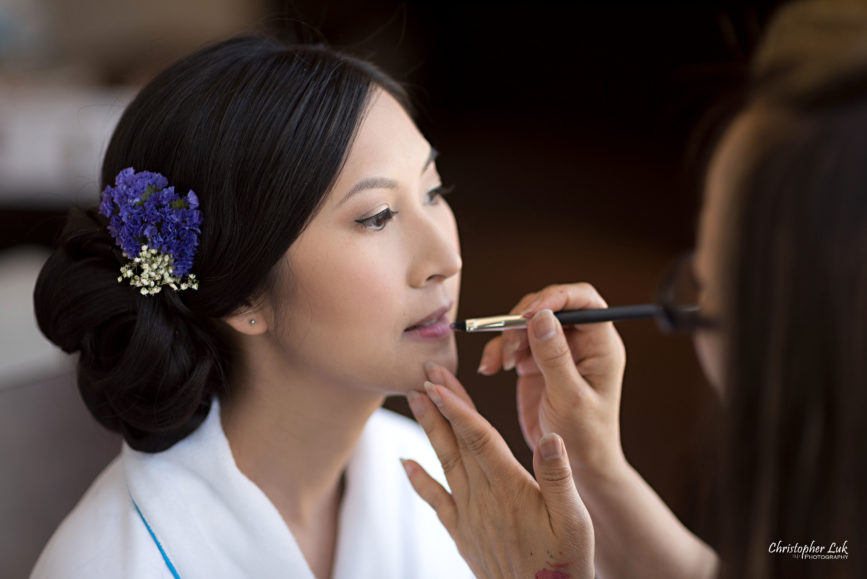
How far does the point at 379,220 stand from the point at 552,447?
0.41m

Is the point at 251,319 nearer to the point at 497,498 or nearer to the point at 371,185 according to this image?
the point at 371,185

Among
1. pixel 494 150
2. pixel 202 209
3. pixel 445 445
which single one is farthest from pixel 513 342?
pixel 494 150

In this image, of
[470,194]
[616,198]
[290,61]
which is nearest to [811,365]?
[290,61]

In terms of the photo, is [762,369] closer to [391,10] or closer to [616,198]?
[616,198]

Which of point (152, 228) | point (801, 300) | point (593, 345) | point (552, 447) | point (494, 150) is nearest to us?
point (801, 300)

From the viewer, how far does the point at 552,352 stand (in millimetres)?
1117

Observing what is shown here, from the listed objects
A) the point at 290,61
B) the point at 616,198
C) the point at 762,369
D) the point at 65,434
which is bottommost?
the point at 616,198

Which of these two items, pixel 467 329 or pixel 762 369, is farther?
pixel 467 329

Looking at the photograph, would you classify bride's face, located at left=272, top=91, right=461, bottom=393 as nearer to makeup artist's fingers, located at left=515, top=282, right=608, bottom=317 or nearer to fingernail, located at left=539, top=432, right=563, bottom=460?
makeup artist's fingers, located at left=515, top=282, right=608, bottom=317

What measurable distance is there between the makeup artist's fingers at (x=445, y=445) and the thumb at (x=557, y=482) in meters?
0.15

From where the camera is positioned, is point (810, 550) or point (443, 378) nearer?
point (810, 550)

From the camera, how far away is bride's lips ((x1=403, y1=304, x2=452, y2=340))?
1.16 meters

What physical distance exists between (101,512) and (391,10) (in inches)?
223

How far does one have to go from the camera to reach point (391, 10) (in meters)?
6.20
